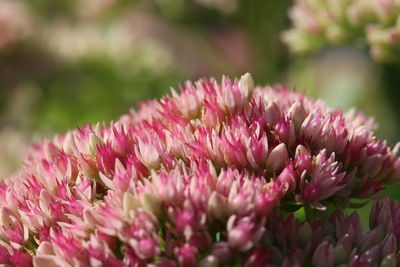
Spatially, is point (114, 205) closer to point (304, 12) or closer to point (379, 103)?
point (304, 12)

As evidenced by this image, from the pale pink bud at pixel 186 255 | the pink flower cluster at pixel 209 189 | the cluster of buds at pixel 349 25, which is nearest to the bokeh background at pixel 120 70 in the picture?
the cluster of buds at pixel 349 25

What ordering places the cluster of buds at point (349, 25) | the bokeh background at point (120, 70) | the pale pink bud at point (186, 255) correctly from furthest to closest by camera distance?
the bokeh background at point (120, 70) → the cluster of buds at point (349, 25) → the pale pink bud at point (186, 255)

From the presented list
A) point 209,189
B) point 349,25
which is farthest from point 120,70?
point 209,189

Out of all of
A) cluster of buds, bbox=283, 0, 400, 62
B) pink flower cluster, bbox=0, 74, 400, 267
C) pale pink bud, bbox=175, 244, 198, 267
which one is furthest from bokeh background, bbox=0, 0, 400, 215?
pale pink bud, bbox=175, 244, 198, 267

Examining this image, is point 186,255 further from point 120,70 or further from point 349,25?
point 120,70

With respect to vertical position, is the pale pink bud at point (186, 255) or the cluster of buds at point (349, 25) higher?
the cluster of buds at point (349, 25)

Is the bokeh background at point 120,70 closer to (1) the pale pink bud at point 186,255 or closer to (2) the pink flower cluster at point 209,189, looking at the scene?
(2) the pink flower cluster at point 209,189
